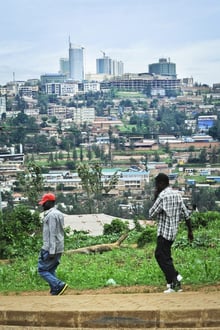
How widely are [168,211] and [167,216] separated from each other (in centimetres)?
5

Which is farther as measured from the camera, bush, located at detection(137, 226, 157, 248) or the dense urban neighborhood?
the dense urban neighborhood

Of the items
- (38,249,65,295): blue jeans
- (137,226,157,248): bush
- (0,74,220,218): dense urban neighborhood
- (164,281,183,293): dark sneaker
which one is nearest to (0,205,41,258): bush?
(137,226,157,248): bush

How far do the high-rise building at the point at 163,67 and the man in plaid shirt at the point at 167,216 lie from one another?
169 metres

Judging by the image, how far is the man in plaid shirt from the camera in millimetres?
6805

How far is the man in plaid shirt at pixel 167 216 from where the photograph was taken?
6805mm

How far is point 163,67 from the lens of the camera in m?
177

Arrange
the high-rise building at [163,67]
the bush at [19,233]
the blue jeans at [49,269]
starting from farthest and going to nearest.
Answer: the high-rise building at [163,67]
the bush at [19,233]
the blue jeans at [49,269]

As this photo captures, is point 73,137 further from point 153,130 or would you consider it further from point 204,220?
point 204,220

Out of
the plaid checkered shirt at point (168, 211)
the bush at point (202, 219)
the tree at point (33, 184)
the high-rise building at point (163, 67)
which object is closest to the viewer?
the plaid checkered shirt at point (168, 211)

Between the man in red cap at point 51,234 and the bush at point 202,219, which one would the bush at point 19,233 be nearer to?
the bush at point 202,219

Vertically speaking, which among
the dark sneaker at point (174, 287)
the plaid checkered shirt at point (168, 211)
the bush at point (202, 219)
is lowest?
the bush at point (202, 219)

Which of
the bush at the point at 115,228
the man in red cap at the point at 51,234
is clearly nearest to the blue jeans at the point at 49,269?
the man in red cap at the point at 51,234

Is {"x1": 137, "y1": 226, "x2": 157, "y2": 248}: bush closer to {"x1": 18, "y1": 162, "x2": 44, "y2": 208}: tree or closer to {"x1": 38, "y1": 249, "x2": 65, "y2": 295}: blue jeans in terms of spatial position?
{"x1": 38, "y1": 249, "x2": 65, "y2": 295}: blue jeans

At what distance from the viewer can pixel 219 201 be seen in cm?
4669
